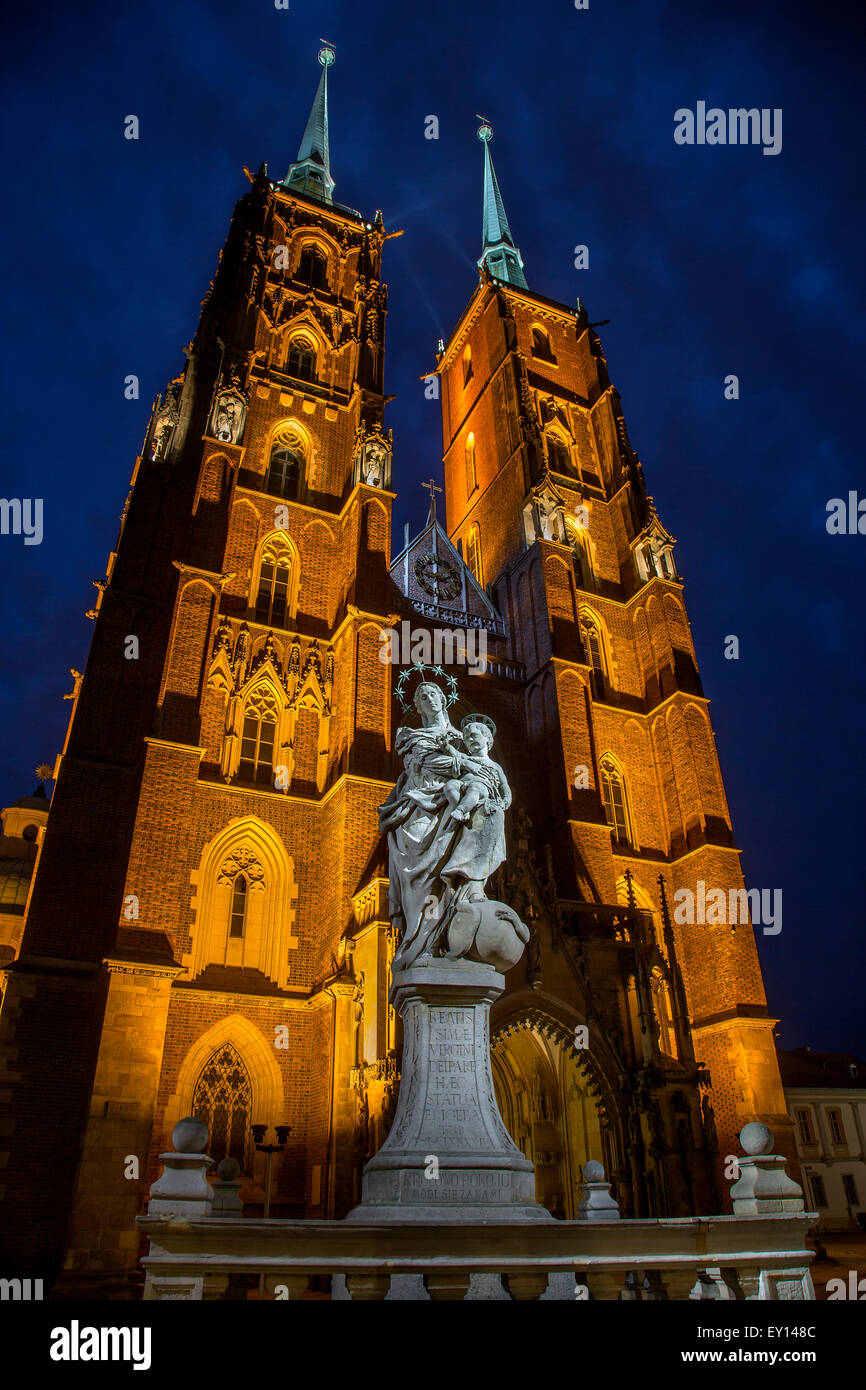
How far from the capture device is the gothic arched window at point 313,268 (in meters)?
29.2

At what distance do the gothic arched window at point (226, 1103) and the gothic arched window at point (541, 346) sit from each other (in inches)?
1095

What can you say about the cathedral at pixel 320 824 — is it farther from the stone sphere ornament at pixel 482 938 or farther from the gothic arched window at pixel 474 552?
the stone sphere ornament at pixel 482 938

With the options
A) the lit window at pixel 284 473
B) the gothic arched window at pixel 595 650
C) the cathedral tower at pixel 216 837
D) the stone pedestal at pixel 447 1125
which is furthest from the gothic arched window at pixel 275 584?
the stone pedestal at pixel 447 1125

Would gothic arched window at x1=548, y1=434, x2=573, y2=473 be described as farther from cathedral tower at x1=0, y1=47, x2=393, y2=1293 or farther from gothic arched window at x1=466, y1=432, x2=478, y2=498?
cathedral tower at x1=0, y1=47, x2=393, y2=1293

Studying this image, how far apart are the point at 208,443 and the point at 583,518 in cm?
1279

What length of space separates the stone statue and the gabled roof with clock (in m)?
18.2

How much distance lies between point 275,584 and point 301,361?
Answer: 936cm

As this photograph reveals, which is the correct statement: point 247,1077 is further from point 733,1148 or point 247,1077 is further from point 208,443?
point 208,443

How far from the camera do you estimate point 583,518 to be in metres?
28.0

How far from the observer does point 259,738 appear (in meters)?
18.8

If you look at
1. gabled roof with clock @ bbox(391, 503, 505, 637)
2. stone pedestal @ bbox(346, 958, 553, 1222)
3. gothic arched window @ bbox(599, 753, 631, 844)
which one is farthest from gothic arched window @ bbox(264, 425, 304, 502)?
stone pedestal @ bbox(346, 958, 553, 1222)

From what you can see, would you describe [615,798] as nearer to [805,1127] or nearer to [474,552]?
[474,552]

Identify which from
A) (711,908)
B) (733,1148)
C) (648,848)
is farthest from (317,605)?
(733,1148)

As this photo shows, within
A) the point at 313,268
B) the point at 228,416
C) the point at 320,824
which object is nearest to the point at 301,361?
the point at 313,268
